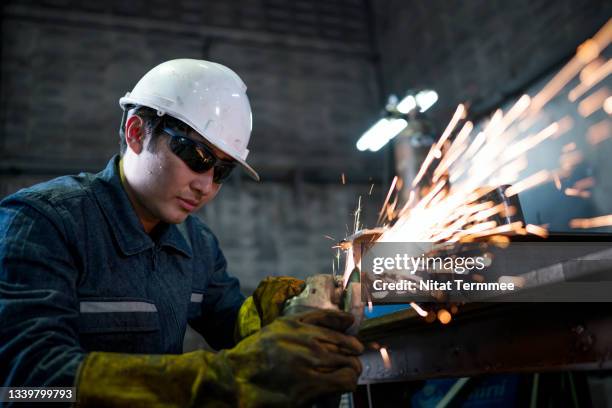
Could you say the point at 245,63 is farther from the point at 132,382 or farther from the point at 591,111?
the point at 132,382

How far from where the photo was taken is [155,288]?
5.74 ft

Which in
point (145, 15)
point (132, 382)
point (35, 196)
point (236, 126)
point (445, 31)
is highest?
point (145, 15)

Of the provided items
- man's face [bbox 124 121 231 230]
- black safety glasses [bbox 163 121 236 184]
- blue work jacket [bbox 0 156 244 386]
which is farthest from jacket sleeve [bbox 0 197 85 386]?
black safety glasses [bbox 163 121 236 184]

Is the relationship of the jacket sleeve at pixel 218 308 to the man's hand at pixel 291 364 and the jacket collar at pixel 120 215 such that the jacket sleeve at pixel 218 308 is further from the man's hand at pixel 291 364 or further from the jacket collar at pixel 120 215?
the man's hand at pixel 291 364

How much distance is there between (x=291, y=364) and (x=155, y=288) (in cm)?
79

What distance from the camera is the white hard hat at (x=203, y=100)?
1762 mm

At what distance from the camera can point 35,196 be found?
1.52 meters

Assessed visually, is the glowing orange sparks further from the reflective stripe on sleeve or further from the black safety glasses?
the reflective stripe on sleeve

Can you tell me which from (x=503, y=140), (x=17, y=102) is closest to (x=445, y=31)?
(x=503, y=140)

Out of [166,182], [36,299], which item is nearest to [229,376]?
[36,299]

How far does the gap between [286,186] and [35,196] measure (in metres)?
5.48

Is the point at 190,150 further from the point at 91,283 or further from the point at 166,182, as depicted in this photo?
the point at 91,283

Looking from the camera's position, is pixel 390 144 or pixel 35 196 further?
pixel 390 144

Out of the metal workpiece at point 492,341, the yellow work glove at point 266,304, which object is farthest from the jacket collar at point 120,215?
the metal workpiece at point 492,341
